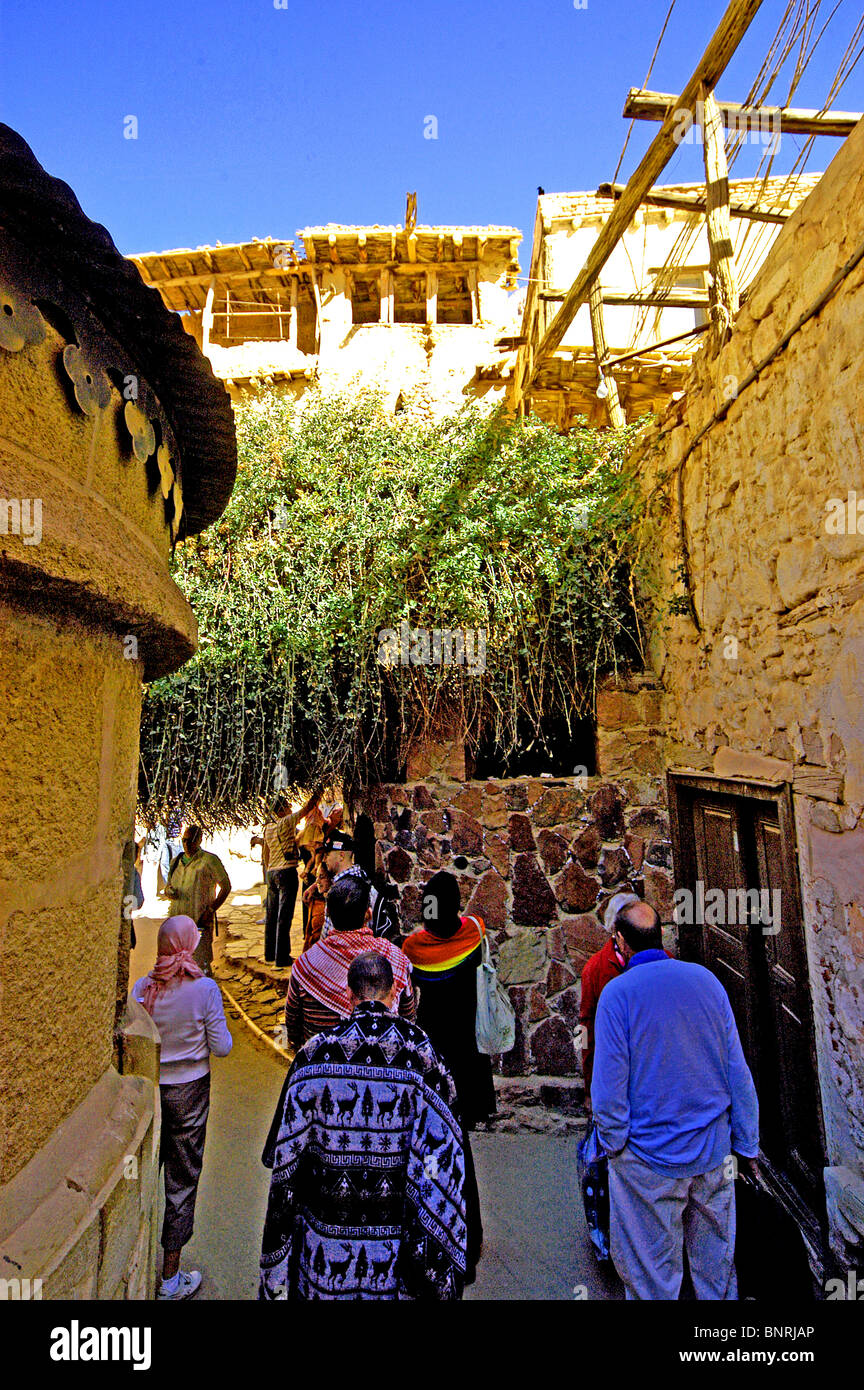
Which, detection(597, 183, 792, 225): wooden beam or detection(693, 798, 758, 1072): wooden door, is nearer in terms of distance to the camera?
detection(693, 798, 758, 1072): wooden door

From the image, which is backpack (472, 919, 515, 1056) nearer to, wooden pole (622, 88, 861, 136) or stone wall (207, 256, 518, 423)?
wooden pole (622, 88, 861, 136)

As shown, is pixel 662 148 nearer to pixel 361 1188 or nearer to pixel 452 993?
pixel 452 993

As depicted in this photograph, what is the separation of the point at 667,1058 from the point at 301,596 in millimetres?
4176

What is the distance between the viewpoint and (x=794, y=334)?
329 cm

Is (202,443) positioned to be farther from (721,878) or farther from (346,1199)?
(721,878)

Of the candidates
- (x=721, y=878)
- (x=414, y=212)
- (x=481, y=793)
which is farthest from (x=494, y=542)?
(x=414, y=212)

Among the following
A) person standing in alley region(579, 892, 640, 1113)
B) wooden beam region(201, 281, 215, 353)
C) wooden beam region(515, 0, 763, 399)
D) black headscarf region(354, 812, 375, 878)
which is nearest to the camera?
person standing in alley region(579, 892, 640, 1113)

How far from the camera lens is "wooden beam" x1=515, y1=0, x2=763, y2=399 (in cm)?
419

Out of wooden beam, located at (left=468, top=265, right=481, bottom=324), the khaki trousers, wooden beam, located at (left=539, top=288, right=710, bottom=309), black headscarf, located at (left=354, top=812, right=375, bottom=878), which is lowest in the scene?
the khaki trousers

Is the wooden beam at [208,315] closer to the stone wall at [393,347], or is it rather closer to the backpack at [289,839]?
the stone wall at [393,347]

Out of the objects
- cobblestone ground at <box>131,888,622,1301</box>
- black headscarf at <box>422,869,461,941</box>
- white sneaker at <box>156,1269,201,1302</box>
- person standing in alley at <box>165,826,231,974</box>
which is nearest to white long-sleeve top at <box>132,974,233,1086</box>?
white sneaker at <box>156,1269,201,1302</box>

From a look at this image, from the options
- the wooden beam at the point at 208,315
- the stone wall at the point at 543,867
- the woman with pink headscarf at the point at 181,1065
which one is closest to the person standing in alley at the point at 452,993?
the woman with pink headscarf at the point at 181,1065

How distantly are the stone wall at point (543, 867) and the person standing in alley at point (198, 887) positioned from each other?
2238mm

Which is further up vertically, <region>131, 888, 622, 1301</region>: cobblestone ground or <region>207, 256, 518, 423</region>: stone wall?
<region>207, 256, 518, 423</region>: stone wall
